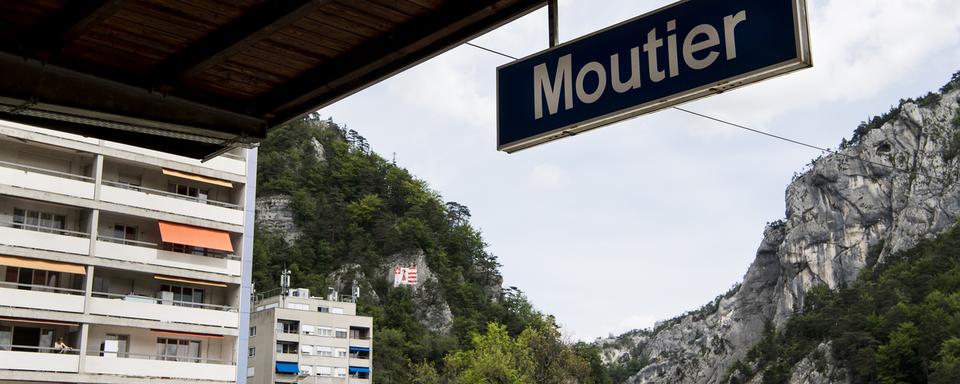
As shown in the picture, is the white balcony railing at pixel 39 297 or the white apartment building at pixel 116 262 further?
the white apartment building at pixel 116 262

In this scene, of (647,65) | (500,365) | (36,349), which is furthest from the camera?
(500,365)

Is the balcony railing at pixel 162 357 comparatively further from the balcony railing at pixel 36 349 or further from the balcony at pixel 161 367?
the balcony railing at pixel 36 349

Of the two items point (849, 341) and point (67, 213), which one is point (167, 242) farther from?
point (849, 341)

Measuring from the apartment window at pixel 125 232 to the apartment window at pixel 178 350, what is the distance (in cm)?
355

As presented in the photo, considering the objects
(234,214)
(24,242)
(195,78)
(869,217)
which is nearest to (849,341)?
(869,217)

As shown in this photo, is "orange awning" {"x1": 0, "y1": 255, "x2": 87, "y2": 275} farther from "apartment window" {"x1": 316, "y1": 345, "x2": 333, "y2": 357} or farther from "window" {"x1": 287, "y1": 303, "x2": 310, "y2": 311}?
"window" {"x1": 287, "y1": 303, "x2": 310, "y2": 311}

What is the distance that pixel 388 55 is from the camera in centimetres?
586

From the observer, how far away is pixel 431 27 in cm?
558

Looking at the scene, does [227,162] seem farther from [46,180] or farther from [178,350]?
[178,350]

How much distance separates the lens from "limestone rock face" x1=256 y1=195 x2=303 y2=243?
11969cm

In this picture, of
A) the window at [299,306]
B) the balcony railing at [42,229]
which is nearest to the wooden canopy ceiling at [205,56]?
the balcony railing at [42,229]

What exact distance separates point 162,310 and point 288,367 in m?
46.8

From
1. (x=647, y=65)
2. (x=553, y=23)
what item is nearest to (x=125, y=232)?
(x=553, y=23)

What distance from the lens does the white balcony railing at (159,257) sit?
31.7 metres
